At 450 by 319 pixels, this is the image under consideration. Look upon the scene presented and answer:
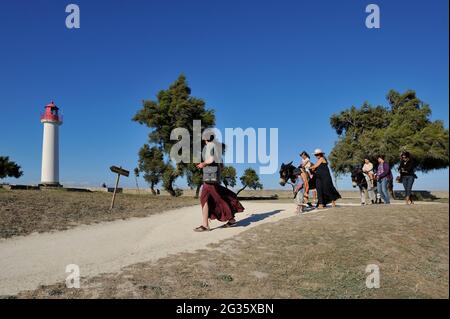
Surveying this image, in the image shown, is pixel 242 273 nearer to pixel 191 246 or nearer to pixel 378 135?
pixel 191 246

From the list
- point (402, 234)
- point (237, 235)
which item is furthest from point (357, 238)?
point (237, 235)

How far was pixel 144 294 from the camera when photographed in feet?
19.8

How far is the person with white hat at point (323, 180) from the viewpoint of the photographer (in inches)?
582

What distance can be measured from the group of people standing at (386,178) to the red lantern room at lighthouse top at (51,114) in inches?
1460

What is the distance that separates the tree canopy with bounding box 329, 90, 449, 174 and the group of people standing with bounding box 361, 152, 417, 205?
1724 cm

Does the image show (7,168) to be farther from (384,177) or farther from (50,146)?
(384,177)

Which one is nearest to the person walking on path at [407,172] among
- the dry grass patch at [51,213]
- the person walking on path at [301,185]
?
the person walking on path at [301,185]

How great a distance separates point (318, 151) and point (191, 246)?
7.48m

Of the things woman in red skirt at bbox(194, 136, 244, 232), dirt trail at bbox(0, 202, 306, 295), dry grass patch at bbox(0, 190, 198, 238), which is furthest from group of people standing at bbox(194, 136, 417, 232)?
dry grass patch at bbox(0, 190, 198, 238)

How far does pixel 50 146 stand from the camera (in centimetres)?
4444

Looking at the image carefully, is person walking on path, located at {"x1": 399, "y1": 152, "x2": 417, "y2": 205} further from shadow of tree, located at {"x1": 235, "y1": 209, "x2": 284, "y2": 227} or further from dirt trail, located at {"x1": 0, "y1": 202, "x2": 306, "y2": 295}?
dirt trail, located at {"x1": 0, "y1": 202, "x2": 306, "y2": 295}

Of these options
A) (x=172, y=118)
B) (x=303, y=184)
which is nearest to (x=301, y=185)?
(x=303, y=184)

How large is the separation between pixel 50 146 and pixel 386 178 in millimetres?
38397

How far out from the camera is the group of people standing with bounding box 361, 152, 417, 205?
16.0 meters
